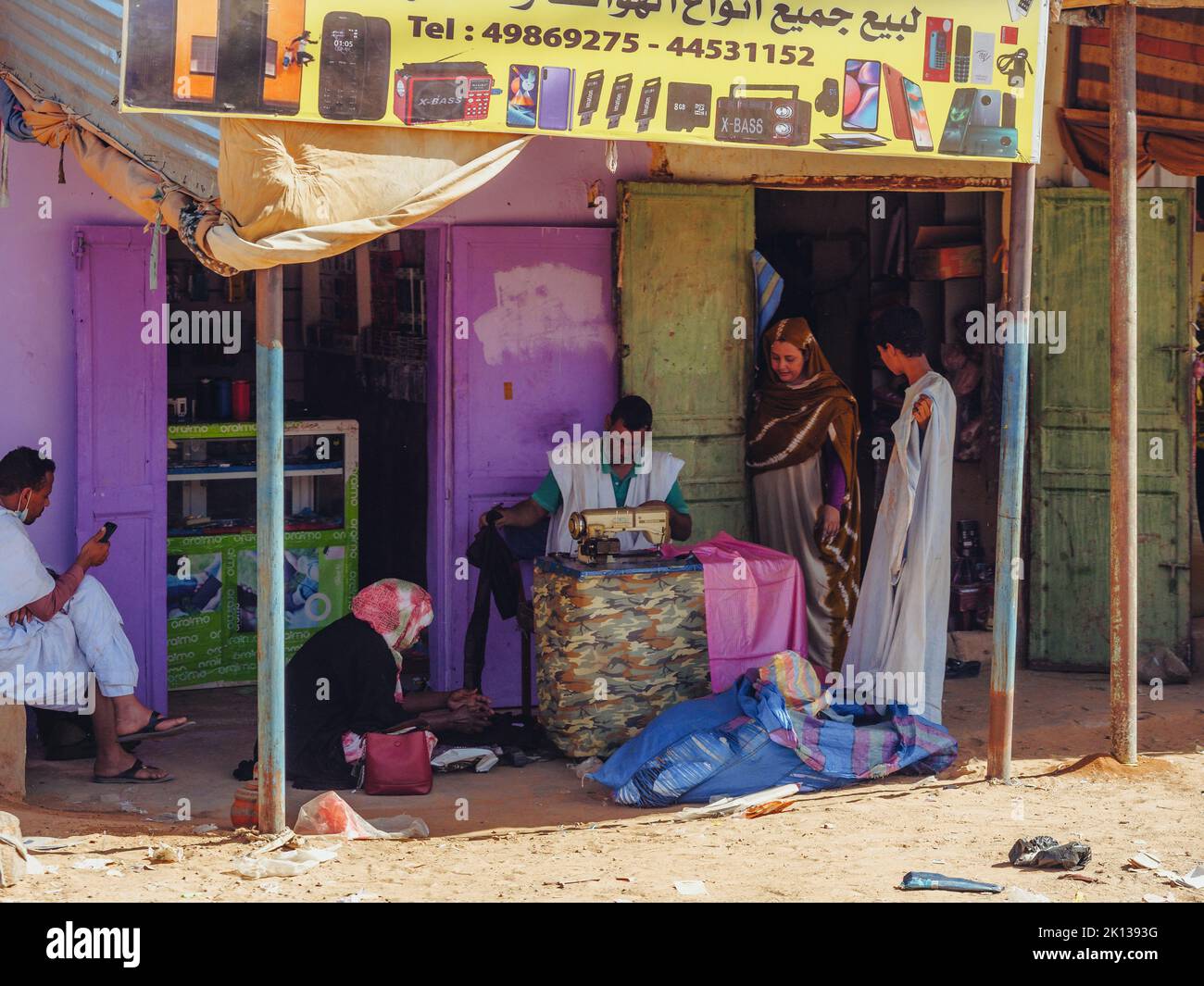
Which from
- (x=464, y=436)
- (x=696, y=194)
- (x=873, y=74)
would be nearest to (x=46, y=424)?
(x=464, y=436)

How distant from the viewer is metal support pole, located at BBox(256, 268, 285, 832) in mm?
5520

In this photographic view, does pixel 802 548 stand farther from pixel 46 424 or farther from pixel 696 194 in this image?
pixel 46 424

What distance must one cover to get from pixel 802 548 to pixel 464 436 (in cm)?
190

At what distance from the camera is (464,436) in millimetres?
7949

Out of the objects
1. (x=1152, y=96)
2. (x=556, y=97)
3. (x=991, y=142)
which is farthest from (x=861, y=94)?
(x=1152, y=96)

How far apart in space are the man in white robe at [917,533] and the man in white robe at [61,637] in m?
3.32

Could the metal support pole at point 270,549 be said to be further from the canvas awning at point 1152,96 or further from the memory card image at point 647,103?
the canvas awning at point 1152,96

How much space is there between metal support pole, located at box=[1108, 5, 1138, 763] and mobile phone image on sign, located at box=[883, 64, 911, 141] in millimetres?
1173

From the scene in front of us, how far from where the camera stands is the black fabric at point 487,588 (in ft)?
24.7

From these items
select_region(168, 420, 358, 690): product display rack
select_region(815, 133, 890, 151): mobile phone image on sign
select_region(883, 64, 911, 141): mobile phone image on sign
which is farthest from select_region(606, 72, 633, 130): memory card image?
select_region(168, 420, 358, 690): product display rack

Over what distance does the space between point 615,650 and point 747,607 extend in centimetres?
68

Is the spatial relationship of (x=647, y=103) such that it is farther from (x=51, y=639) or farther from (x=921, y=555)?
(x=51, y=639)

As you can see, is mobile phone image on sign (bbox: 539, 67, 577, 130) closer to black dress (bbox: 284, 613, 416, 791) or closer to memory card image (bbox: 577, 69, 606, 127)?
memory card image (bbox: 577, 69, 606, 127)

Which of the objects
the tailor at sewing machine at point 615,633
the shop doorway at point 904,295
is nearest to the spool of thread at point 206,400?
the tailor at sewing machine at point 615,633
